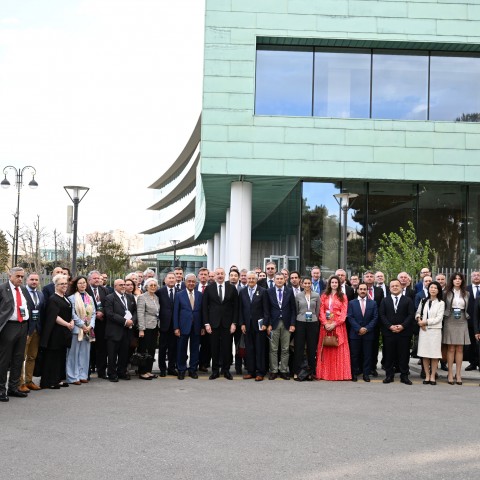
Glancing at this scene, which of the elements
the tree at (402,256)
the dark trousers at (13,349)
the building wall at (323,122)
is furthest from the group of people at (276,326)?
the building wall at (323,122)

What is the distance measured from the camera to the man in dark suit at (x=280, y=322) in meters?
12.0

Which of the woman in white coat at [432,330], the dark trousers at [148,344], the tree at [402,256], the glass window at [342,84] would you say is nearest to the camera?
the woman in white coat at [432,330]

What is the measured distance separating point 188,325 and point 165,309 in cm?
53

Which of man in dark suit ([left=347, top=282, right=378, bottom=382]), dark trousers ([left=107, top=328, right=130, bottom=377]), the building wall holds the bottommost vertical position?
dark trousers ([left=107, top=328, right=130, bottom=377])

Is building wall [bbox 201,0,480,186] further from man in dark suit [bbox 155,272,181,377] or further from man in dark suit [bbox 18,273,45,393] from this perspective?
man in dark suit [bbox 18,273,45,393]

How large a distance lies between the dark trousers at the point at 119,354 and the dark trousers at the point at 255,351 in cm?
227

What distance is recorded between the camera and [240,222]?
74.0ft

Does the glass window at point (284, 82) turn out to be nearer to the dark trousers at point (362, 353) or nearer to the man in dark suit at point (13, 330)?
the dark trousers at point (362, 353)

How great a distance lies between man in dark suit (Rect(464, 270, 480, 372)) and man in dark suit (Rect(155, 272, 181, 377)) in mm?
5699

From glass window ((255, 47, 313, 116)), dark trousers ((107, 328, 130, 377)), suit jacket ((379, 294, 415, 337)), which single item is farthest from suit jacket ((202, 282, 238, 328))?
glass window ((255, 47, 313, 116))

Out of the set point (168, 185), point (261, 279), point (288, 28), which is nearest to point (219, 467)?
point (261, 279)

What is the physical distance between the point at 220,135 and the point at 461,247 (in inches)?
365

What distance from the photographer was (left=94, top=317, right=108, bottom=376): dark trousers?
464 inches

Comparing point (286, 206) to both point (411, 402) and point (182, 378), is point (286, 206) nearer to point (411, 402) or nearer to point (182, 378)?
point (182, 378)
